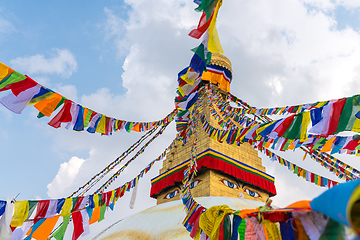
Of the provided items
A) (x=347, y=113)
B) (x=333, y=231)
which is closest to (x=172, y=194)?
(x=347, y=113)

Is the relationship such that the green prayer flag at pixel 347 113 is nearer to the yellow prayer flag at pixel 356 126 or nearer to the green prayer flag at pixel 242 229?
the yellow prayer flag at pixel 356 126

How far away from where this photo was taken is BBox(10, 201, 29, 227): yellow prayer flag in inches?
162

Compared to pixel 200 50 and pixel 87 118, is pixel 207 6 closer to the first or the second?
pixel 200 50

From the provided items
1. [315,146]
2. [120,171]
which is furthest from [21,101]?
[315,146]

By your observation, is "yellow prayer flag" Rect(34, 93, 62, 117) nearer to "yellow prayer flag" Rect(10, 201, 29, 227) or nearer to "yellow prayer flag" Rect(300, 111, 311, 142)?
"yellow prayer flag" Rect(10, 201, 29, 227)

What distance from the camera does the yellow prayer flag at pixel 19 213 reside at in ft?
13.5

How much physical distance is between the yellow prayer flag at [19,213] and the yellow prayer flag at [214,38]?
390 cm

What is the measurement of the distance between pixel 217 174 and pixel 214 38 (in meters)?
6.05

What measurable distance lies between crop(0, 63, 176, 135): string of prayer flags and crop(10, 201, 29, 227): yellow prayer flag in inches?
55.9

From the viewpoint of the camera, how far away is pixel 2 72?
3.87 metres

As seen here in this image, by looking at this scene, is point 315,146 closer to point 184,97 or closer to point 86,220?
point 184,97

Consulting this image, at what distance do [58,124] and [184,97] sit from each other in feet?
8.80

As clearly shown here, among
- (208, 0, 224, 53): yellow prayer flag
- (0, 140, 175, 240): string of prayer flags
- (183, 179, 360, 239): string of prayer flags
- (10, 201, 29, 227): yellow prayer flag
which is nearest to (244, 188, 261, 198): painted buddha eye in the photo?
(0, 140, 175, 240): string of prayer flags

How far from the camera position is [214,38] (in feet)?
10.3
